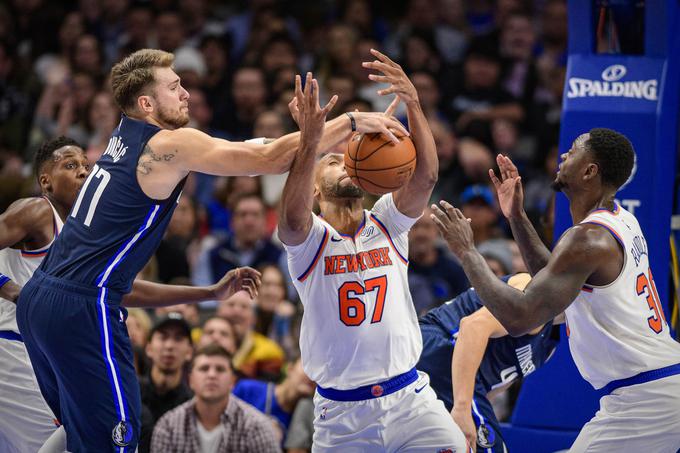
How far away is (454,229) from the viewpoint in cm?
516

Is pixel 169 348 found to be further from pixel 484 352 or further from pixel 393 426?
pixel 393 426

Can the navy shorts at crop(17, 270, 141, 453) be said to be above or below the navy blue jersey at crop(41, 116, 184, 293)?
below

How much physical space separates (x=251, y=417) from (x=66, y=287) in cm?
296

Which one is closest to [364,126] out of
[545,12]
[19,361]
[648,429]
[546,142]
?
[648,429]

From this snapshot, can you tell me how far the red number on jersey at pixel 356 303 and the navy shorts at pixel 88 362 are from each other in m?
1.16

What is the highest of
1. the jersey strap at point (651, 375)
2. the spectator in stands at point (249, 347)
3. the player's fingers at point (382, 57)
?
the player's fingers at point (382, 57)

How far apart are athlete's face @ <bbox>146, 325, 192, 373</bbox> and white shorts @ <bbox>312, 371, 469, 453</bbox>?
286 centimetres

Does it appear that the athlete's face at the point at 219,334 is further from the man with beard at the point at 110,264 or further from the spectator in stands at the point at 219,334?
the man with beard at the point at 110,264

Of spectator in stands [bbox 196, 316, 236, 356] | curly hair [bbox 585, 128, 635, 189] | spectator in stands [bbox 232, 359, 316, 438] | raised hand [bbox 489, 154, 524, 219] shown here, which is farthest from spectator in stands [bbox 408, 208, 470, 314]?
curly hair [bbox 585, 128, 635, 189]

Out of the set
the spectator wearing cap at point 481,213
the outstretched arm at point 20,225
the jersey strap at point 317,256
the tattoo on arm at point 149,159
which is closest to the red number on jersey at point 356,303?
the jersey strap at point 317,256

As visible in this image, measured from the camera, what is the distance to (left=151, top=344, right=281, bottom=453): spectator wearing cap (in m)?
7.59

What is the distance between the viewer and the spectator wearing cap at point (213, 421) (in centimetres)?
759

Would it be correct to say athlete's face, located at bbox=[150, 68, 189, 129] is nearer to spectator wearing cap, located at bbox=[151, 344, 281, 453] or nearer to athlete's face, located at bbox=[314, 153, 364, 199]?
athlete's face, located at bbox=[314, 153, 364, 199]

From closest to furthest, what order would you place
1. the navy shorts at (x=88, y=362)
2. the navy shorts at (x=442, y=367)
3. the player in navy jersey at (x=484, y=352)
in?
1. the navy shorts at (x=88, y=362)
2. the player in navy jersey at (x=484, y=352)
3. the navy shorts at (x=442, y=367)
